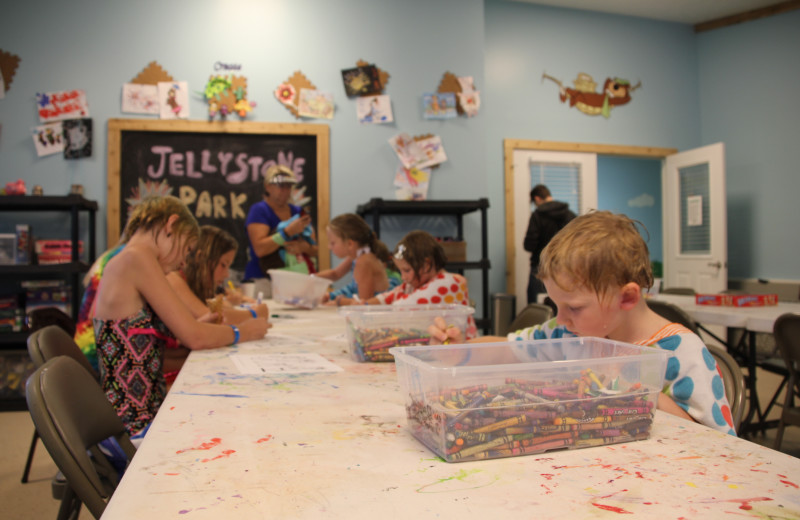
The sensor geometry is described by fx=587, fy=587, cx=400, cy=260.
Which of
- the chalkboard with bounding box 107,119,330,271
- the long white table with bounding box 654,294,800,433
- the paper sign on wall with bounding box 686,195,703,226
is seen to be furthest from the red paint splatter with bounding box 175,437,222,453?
the paper sign on wall with bounding box 686,195,703,226

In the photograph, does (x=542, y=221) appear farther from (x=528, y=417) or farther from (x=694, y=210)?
(x=528, y=417)

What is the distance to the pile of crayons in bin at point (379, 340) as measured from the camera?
146 centimetres

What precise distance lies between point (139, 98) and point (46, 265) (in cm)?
137

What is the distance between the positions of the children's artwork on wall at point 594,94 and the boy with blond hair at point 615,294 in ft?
16.3

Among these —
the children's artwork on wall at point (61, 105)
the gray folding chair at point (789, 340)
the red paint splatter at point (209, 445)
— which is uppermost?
the children's artwork on wall at point (61, 105)

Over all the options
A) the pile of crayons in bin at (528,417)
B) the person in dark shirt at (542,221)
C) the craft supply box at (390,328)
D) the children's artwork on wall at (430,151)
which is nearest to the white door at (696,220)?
the person in dark shirt at (542,221)

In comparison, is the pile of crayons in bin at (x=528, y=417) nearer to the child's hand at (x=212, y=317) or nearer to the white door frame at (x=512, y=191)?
the child's hand at (x=212, y=317)

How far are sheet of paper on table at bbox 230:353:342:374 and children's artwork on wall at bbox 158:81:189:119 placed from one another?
10.7 feet

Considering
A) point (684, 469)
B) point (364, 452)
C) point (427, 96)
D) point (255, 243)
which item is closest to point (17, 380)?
point (255, 243)

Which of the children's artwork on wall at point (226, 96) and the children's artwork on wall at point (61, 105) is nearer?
the children's artwork on wall at point (61, 105)

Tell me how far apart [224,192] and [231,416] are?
3.72 meters

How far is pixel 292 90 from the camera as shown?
4496 mm

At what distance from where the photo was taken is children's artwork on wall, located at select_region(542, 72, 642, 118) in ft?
18.7

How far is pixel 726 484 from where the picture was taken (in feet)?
2.12
